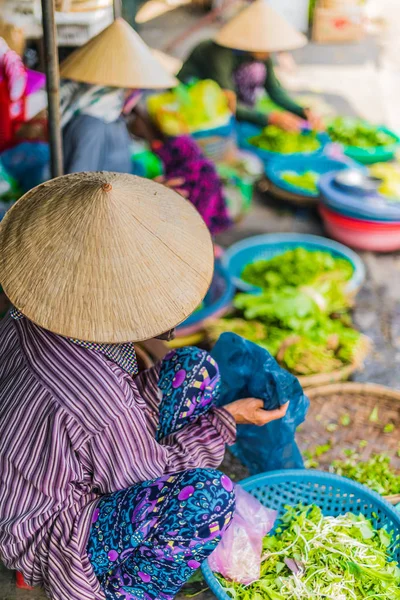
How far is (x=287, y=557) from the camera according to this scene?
201 centimetres

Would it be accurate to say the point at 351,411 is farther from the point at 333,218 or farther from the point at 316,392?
the point at 333,218

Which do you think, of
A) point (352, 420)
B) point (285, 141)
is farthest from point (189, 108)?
point (352, 420)

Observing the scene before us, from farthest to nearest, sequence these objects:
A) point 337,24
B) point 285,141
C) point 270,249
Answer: point 337,24 < point 285,141 < point 270,249

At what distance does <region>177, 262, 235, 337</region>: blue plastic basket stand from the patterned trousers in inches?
50.7

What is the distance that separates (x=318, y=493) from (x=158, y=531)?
2.41 feet

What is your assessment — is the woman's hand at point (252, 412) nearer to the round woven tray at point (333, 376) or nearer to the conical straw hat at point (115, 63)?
the round woven tray at point (333, 376)

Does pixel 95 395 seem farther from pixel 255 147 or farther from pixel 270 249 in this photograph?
pixel 255 147

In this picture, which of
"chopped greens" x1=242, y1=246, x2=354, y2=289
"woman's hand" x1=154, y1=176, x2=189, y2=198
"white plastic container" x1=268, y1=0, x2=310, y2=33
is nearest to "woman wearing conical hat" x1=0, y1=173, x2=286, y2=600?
"woman's hand" x1=154, y1=176, x2=189, y2=198

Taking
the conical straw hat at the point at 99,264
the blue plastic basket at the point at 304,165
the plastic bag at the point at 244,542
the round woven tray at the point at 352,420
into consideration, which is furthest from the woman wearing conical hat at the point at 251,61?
the plastic bag at the point at 244,542

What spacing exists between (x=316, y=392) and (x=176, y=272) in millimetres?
1333

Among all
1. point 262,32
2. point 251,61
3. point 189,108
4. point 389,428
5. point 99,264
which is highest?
point 262,32

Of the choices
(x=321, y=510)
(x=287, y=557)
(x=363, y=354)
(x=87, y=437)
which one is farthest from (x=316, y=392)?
(x=87, y=437)

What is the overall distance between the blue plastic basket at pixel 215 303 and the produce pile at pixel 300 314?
59 mm

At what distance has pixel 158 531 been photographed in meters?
1.68
